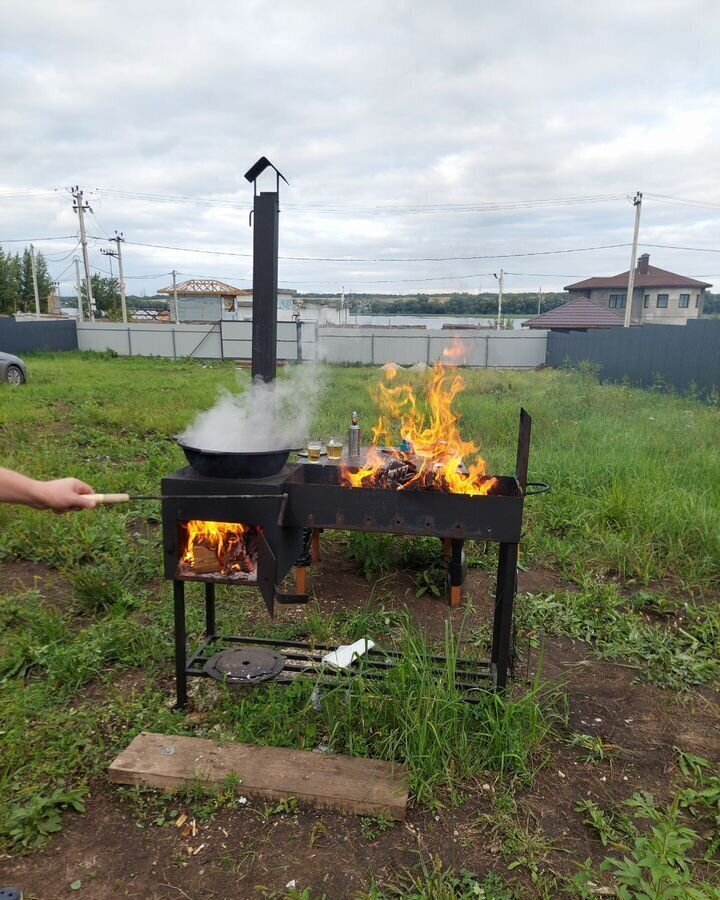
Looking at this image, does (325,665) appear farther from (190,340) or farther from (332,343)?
(190,340)

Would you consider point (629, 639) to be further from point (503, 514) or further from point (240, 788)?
point (240, 788)

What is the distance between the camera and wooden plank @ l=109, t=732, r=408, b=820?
2.36 meters

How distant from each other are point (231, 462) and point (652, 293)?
47070 millimetres

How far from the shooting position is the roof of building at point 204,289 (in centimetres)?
4453

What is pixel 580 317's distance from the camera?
34.7m

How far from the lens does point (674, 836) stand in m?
2.09

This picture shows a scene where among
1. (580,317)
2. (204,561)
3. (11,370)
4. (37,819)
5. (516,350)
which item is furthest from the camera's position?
(580,317)

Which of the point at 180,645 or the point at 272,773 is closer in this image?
the point at 272,773

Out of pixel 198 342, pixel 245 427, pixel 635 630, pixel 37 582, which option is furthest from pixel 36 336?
pixel 635 630

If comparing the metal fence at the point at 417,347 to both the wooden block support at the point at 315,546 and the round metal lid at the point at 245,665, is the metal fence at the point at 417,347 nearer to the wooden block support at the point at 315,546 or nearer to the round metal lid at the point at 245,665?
the wooden block support at the point at 315,546

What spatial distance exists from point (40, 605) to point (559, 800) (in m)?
3.23

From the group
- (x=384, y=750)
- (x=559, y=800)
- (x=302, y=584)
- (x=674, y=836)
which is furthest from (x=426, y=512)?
(x=302, y=584)

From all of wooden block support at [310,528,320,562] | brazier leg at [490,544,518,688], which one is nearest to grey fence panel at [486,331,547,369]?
wooden block support at [310,528,320,562]

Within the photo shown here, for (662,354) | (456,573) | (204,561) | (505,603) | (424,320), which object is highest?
(424,320)
